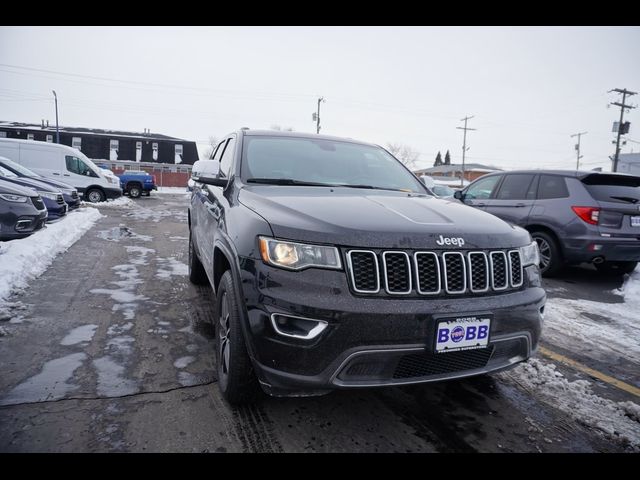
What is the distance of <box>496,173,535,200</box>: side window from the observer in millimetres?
6609

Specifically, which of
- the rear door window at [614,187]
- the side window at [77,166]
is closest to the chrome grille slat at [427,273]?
the rear door window at [614,187]

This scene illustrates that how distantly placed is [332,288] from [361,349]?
0.31 meters

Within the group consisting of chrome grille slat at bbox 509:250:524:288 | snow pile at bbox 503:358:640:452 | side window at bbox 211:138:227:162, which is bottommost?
snow pile at bbox 503:358:640:452

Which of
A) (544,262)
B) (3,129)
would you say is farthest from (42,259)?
(3,129)

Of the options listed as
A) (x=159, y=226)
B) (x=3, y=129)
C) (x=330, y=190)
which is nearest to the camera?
(x=330, y=190)

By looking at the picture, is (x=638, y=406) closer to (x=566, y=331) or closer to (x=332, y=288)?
(x=566, y=331)

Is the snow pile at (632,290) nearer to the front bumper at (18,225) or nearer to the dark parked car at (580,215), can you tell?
the dark parked car at (580,215)

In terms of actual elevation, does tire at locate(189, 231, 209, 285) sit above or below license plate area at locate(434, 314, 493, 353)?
below

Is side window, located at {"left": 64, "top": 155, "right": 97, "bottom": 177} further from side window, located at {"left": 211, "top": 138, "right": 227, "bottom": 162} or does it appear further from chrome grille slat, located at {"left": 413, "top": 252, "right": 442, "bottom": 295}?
chrome grille slat, located at {"left": 413, "top": 252, "right": 442, "bottom": 295}

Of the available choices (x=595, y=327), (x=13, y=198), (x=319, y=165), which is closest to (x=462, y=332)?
(x=319, y=165)

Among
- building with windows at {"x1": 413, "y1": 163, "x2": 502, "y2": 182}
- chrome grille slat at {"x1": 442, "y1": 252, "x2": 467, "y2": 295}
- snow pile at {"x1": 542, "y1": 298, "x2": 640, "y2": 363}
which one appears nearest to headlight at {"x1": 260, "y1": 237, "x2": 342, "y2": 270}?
chrome grille slat at {"x1": 442, "y1": 252, "x2": 467, "y2": 295}

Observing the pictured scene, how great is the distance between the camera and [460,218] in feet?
7.70

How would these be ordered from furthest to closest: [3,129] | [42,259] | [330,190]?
1. [3,129]
2. [42,259]
3. [330,190]

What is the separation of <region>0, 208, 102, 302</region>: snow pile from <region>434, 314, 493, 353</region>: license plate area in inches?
174
